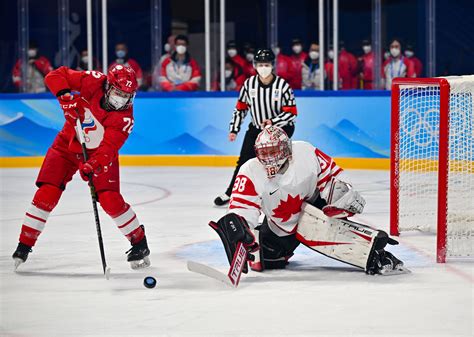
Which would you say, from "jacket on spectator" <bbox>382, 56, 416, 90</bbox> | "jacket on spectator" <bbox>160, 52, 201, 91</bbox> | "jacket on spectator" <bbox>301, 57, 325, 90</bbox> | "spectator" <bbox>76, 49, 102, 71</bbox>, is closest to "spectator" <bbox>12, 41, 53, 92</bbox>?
"spectator" <bbox>76, 49, 102, 71</bbox>

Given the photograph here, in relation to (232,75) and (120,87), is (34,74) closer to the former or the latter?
(232,75)

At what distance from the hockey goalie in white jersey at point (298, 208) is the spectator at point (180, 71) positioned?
20.8 ft

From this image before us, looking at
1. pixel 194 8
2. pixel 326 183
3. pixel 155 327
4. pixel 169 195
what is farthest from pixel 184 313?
pixel 194 8

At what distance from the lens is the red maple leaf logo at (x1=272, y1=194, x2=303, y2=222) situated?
4.42 metres

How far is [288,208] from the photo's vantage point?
4438 mm

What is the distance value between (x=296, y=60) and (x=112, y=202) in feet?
20.4

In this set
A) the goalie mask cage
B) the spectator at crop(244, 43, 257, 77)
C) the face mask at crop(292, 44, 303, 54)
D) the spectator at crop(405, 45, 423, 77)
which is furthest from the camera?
the spectator at crop(244, 43, 257, 77)

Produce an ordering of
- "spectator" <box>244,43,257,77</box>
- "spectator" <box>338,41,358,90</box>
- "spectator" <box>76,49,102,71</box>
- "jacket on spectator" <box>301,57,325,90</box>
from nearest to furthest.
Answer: "spectator" <box>338,41,358,90</box>
"jacket on spectator" <box>301,57,325,90</box>
"spectator" <box>244,43,257,77</box>
"spectator" <box>76,49,102,71</box>

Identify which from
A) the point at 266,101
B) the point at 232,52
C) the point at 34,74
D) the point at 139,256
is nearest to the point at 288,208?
the point at 139,256

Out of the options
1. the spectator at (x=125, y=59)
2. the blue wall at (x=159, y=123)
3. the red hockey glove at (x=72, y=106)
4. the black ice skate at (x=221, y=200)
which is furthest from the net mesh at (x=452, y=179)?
the spectator at (x=125, y=59)

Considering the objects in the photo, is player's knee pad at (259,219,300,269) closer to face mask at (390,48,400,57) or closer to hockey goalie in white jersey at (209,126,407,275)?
hockey goalie in white jersey at (209,126,407,275)

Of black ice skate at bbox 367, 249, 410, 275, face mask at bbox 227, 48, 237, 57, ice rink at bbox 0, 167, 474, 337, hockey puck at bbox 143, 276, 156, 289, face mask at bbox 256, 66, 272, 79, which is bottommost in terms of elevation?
ice rink at bbox 0, 167, 474, 337

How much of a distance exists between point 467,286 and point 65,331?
1671 millimetres

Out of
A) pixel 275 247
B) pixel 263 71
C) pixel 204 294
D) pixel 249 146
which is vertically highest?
pixel 263 71
